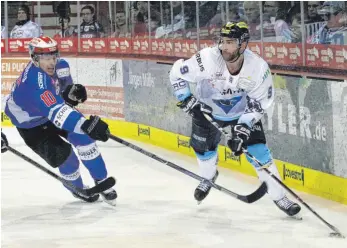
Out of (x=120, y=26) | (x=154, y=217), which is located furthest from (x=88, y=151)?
(x=120, y=26)

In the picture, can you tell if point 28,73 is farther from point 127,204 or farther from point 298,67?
point 298,67

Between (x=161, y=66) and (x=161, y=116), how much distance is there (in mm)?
422

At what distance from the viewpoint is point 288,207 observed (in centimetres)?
585

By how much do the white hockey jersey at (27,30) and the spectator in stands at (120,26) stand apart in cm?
88

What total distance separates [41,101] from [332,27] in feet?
6.41

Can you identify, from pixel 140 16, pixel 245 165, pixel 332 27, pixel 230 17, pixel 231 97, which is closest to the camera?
pixel 231 97

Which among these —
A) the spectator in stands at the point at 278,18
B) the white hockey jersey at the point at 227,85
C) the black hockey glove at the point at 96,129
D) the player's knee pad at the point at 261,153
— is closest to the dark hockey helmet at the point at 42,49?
the black hockey glove at the point at 96,129

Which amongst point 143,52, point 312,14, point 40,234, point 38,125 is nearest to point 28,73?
point 38,125

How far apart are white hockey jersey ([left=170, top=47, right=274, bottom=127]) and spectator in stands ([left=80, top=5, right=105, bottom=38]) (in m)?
4.71

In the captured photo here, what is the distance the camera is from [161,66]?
9203 millimetres

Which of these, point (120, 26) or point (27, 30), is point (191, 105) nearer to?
point (120, 26)

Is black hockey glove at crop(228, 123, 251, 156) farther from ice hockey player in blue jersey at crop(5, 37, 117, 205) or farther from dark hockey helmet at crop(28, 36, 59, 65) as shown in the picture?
dark hockey helmet at crop(28, 36, 59, 65)

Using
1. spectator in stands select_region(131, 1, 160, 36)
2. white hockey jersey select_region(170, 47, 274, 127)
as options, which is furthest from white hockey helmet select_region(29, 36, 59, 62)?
spectator in stands select_region(131, 1, 160, 36)

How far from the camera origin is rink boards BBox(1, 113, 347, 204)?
6.38 m
